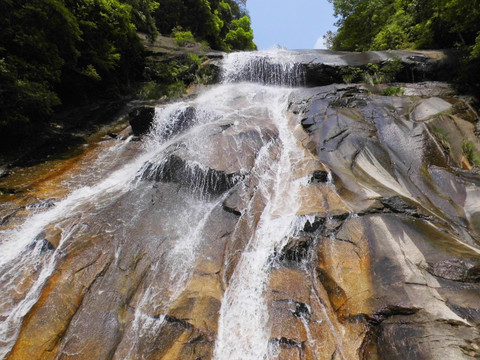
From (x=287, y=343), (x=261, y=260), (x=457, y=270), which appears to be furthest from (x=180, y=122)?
(x=457, y=270)

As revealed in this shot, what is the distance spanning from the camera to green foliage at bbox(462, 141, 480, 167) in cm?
712

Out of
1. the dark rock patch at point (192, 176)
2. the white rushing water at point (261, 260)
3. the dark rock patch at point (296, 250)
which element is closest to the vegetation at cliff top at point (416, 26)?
the white rushing water at point (261, 260)

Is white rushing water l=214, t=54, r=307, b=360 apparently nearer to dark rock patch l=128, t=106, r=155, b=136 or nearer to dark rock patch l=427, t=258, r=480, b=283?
dark rock patch l=427, t=258, r=480, b=283

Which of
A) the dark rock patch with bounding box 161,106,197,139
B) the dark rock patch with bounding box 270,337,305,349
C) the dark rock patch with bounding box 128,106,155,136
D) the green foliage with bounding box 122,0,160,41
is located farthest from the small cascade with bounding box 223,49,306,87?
the dark rock patch with bounding box 270,337,305,349

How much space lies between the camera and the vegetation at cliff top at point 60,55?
8.11m

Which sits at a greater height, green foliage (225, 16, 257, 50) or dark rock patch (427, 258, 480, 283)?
green foliage (225, 16, 257, 50)

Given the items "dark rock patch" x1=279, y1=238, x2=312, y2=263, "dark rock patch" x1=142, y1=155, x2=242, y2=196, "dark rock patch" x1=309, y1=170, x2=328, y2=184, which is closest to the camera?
"dark rock patch" x1=279, y1=238, x2=312, y2=263

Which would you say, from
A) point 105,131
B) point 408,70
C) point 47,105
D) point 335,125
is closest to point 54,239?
point 47,105

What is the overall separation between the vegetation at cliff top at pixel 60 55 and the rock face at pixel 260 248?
2791mm

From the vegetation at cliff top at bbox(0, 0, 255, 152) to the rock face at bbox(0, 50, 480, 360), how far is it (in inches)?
110

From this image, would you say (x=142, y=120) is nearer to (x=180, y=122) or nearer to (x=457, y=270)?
(x=180, y=122)

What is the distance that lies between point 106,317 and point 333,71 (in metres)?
14.0

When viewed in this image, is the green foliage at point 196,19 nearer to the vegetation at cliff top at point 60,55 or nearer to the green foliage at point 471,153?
the vegetation at cliff top at point 60,55

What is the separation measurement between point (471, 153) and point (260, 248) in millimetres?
6939
